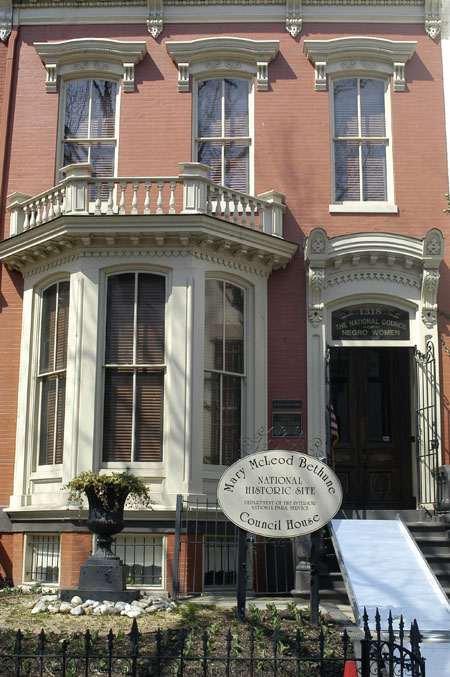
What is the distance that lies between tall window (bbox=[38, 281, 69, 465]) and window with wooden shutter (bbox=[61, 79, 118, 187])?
2622mm

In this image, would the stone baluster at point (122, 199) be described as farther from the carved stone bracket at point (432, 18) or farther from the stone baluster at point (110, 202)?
the carved stone bracket at point (432, 18)

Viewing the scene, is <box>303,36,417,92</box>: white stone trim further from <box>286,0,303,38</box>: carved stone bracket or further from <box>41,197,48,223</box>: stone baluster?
<box>41,197,48,223</box>: stone baluster

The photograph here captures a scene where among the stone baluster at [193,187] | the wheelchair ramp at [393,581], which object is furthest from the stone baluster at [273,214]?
the wheelchair ramp at [393,581]

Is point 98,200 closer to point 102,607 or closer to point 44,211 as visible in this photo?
point 44,211

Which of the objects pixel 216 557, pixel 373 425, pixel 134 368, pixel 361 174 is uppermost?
pixel 361 174

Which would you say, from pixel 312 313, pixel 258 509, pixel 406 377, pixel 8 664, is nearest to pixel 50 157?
pixel 312 313

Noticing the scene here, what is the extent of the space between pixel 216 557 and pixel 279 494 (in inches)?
145

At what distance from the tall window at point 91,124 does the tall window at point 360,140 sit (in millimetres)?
3923

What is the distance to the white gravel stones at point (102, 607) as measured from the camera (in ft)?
28.1

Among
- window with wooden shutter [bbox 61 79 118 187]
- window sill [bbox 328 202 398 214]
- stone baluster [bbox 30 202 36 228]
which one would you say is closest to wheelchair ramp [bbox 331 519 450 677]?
window sill [bbox 328 202 398 214]

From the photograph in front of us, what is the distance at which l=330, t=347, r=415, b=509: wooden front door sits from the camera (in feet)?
47.5

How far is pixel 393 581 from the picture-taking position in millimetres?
9414

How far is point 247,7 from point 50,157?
441 cm

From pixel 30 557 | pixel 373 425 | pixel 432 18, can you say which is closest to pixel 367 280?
pixel 373 425
